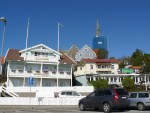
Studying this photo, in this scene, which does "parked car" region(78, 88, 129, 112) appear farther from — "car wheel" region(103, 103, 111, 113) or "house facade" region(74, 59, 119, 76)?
"house facade" region(74, 59, 119, 76)

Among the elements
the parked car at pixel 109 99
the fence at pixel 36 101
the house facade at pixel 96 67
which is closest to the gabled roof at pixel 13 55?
the house facade at pixel 96 67

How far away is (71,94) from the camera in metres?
36.8

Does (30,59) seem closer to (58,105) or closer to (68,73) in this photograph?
(68,73)

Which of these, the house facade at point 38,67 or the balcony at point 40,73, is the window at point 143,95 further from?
the balcony at point 40,73

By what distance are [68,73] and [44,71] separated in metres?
5.35

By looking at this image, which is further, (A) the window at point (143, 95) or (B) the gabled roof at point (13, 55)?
(B) the gabled roof at point (13, 55)

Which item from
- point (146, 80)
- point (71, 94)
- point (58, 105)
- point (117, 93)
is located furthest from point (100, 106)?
point (146, 80)

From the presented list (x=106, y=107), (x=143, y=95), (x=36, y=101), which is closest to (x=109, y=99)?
(x=106, y=107)

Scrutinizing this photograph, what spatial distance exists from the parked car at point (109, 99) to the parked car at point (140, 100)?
6.64 ft

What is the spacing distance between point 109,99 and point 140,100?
12.2 feet

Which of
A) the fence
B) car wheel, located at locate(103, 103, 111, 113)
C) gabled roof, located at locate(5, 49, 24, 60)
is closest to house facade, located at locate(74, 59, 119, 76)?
gabled roof, located at locate(5, 49, 24, 60)

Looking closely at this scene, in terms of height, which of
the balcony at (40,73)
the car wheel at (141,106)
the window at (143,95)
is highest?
the balcony at (40,73)

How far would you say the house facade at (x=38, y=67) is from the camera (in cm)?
6059

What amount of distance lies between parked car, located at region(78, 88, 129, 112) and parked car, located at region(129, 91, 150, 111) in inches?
79.7
